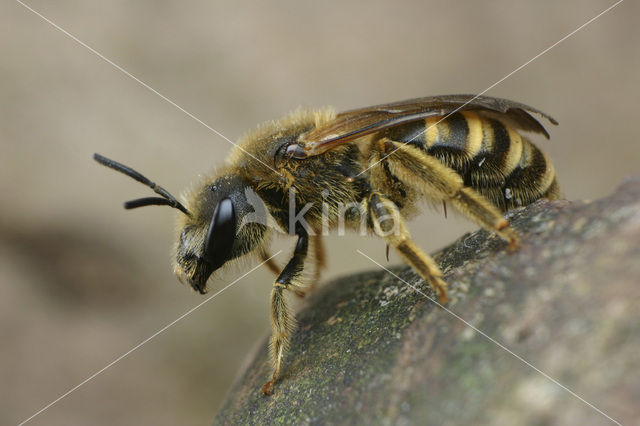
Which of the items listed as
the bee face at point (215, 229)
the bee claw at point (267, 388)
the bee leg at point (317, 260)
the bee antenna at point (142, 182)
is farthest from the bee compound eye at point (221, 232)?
the bee leg at point (317, 260)

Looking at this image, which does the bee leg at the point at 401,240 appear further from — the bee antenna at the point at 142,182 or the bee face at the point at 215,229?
the bee antenna at the point at 142,182

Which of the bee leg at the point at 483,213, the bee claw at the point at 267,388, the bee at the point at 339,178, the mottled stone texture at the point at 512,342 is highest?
the bee at the point at 339,178

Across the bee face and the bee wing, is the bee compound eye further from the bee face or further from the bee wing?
the bee wing

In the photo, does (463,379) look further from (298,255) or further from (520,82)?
(520,82)

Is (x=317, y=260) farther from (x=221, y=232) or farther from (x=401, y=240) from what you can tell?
(x=401, y=240)

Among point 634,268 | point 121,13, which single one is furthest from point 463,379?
point 121,13

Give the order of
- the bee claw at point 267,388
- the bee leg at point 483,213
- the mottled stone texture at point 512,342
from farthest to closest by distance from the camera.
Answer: the bee claw at point 267,388
the bee leg at point 483,213
the mottled stone texture at point 512,342

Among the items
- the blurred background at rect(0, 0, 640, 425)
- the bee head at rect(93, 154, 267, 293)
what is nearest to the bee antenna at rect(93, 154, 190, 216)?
the bee head at rect(93, 154, 267, 293)
